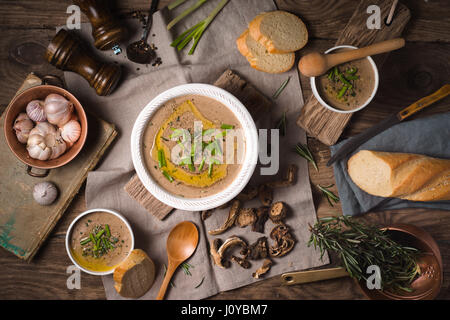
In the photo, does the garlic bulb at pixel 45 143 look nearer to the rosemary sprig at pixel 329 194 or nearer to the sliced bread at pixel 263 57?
the sliced bread at pixel 263 57

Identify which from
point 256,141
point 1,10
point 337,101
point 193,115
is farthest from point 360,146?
point 1,10

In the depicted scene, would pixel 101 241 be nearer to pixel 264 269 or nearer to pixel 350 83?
pixel 264 269

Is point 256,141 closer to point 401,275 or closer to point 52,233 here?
point 401,275

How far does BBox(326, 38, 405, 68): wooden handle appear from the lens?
1598 millimetres

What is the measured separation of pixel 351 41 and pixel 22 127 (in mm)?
1684

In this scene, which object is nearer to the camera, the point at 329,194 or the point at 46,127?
the point at 46,127

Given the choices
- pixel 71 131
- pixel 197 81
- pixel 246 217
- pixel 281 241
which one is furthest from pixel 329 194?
pixel 71 131

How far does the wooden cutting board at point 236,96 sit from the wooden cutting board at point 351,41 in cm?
22

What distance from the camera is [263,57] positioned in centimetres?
170

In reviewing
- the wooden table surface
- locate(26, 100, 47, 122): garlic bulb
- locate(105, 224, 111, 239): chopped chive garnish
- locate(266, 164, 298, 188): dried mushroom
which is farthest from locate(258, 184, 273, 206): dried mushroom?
locate(26, 100, 47, 122): garlic bulb

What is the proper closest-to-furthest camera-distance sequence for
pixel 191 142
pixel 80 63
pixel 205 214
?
pixel 191 142 → pixel 80 63 → pixel 205 214

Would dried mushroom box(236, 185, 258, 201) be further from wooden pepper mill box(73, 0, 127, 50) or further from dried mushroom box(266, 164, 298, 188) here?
wooden pepper mill box(73, 0, 127, 50)

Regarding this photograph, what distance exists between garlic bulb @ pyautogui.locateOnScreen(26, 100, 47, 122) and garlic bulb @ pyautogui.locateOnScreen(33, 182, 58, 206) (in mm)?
329

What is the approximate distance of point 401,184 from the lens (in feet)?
5.20
